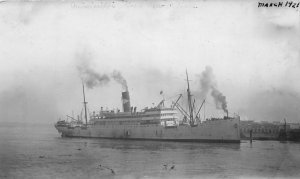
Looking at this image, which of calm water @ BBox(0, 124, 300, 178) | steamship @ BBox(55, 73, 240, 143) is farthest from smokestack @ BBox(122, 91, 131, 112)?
calm water @ BBox(0, 124, 300, 178)

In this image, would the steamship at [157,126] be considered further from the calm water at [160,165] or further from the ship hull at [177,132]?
the calm water at [160,165]

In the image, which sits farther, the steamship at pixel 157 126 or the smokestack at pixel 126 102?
the smokestack at pixel 126 102

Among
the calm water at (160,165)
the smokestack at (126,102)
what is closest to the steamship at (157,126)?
the smokestack at (126,102)

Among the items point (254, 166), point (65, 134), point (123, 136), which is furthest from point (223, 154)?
point (65, 134)

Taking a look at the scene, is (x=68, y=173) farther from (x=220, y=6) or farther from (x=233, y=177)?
(x=220, y=6)

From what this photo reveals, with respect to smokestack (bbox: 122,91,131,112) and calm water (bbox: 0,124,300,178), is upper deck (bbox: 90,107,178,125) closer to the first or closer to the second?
smokestack (bbox: 122,91,131,112)

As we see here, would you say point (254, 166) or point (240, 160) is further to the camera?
point (240, 160)

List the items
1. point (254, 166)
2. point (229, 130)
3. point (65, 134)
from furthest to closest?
point (65, 134), point (229, 130), point (254, 166)

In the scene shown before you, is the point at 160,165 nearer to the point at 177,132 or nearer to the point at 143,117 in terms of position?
the point at 177,132
